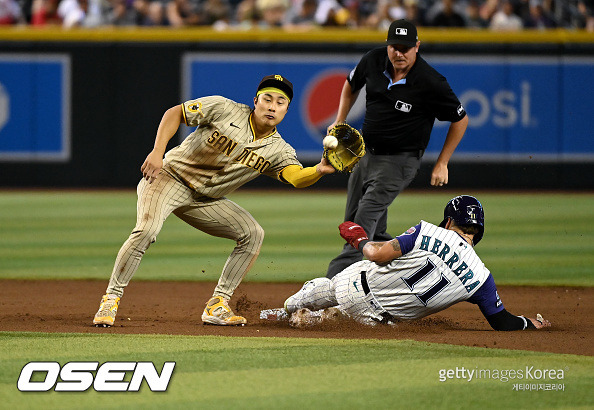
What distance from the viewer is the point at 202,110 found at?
633 centimetres

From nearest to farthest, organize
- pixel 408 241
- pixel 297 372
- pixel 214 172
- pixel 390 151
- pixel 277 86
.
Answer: pixel 297 372, pixel 408 241, pixel 277 86, pixel 214 172, pixel 390 151

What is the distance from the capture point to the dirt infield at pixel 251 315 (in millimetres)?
6086

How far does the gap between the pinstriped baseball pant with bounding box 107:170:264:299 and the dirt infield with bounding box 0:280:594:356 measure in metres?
0.37

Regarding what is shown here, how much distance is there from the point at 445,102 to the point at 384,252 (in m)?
1.84

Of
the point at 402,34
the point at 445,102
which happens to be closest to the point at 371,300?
the point at 445,102

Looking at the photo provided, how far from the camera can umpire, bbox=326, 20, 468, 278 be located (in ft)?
23.6

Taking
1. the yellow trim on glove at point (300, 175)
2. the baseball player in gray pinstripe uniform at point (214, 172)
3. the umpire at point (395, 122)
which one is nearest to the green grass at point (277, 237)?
the umpire at point (395, 122)

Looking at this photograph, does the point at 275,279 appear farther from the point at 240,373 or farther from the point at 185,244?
the point at 240,373

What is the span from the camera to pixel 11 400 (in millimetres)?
4285

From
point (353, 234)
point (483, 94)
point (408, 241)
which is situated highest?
point (408, 241)

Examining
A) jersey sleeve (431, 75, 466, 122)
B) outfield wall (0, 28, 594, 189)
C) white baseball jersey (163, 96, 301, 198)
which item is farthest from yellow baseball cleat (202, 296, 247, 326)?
outfield wall (0, 28, 594, 189)

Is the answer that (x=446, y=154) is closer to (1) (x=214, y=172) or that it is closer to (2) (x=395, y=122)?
(2) (x=395, y=122)

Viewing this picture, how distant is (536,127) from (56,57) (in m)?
9.26

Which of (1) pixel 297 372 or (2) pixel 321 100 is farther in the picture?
(2) pixel 321 100
